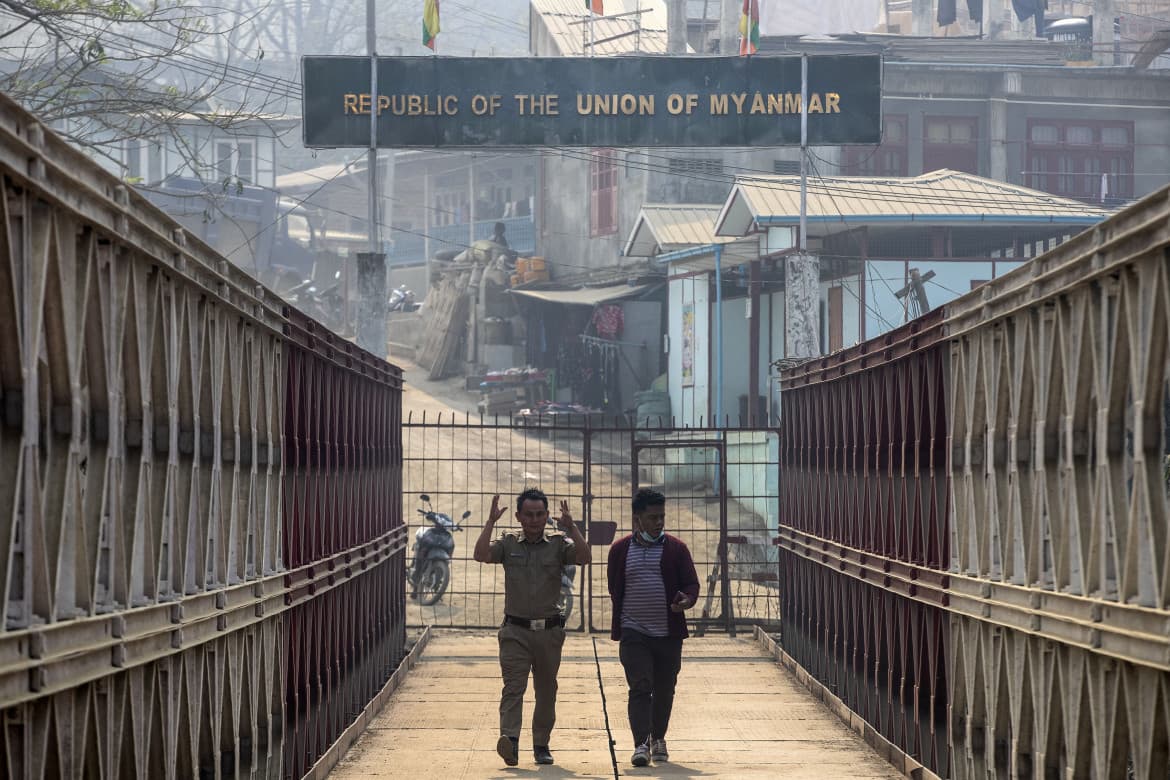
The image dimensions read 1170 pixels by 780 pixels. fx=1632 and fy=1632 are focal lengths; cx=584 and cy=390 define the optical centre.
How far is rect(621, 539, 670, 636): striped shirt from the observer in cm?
1121

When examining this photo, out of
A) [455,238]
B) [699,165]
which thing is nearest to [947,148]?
[699,165]

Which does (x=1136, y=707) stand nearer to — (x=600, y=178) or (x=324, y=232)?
(x=600, y=178)

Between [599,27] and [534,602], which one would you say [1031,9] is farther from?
[534,602]

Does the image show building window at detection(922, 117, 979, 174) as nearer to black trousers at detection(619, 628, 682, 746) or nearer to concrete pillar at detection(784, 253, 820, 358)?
concrete pillar at detection(784, 253, 820, 358)

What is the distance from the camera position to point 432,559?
70.9 ft

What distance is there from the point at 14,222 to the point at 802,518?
12.6 m

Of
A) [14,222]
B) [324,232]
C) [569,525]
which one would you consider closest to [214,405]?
[14,222]

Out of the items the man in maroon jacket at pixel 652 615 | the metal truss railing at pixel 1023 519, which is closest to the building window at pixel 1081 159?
the metal truss railing at pixel 1023 519

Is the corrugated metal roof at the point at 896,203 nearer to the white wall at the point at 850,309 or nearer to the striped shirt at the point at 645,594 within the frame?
the white wall at the point at 850,309

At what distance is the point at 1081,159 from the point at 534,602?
3181 cm

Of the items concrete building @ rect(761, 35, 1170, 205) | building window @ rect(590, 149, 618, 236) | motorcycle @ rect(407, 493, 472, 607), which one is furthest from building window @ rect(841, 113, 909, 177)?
motorcycle @ rect(407, 493, 472, 607)

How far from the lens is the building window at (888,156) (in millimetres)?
38344

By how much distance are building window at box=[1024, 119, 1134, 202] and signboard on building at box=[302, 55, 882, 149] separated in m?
18.2

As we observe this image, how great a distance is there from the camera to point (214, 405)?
303 inches
